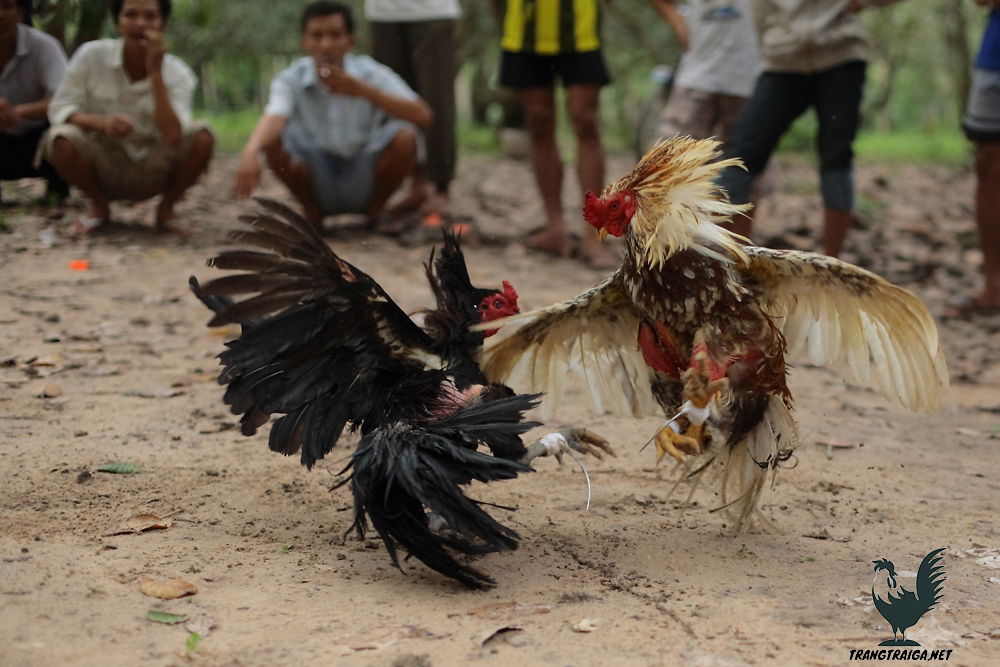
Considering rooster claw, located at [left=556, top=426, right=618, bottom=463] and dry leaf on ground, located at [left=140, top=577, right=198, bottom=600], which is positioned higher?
rooster claw, located at [left=556, top=426, right=618, bottom=463]

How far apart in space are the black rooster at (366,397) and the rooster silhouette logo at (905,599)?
35.1 inches

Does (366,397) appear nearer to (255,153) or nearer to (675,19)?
(255,153)

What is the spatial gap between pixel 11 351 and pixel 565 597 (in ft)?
10.1

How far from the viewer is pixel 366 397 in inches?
110

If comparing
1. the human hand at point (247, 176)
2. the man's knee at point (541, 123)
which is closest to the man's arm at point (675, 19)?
the man's knee at point (541, 123)

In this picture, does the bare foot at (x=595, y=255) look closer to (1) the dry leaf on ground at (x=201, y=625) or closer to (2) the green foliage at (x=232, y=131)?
(1) the dry leaf on ground at (x=201, y=625)

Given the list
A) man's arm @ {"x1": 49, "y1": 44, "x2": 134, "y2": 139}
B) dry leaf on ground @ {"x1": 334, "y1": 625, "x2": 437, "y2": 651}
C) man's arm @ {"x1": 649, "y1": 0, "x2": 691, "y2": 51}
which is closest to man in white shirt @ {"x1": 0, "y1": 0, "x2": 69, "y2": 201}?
man's arm @ {"x1": 49, "y1": 44, "x2": 134, "y2": 139}

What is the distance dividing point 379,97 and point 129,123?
5.46ft

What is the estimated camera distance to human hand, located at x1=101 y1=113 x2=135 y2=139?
233 inches

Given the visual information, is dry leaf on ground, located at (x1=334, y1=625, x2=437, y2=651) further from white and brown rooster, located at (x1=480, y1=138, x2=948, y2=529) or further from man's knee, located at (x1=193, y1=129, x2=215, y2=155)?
man's knee, located at (x1=193, y1=129, x2=215, y2=155)

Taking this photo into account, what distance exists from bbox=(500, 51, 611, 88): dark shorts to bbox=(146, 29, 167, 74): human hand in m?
2.25

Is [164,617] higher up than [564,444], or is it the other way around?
[564,444]

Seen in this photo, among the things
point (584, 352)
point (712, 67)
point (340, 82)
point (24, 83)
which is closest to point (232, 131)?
point (24, 83)

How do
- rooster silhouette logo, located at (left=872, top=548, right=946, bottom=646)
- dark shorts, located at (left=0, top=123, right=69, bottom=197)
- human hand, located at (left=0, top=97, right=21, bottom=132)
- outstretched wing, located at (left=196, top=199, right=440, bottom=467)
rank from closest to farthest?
rooster silhouette logo, located at (left=872, top=548, right=946, bottom=646)
outstretched wing, located at (left=196, top=199, right=440, bottom=467)
human hand, located at (left=0, top=97, right=21, bottom=132)
dark shorts, located at (left=0, top=123, right=69, bottom=197)
